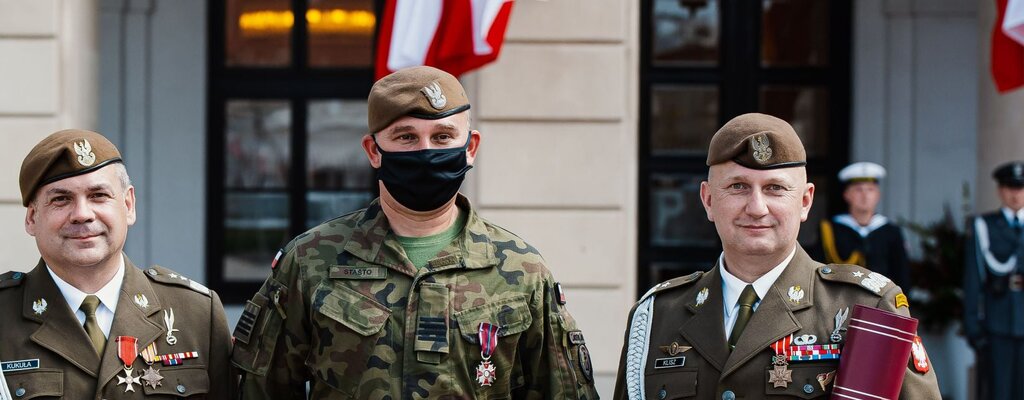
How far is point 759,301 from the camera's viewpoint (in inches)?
131

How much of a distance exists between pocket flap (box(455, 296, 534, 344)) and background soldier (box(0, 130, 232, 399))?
0.78 meters

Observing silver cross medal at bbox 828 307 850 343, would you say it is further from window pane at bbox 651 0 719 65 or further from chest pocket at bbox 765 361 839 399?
window pane at bbox 651 0 719 65

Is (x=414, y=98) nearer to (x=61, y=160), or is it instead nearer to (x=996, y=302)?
(x=61, y=160)

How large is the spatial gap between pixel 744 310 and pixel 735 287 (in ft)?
0.25

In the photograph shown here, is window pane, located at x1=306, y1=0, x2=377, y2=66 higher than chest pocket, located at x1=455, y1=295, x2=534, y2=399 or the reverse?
higher

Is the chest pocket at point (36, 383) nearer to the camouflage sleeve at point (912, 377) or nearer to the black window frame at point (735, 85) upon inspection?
the camouflage sleeve at point (912, 377)

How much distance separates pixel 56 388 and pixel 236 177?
17.9 feet

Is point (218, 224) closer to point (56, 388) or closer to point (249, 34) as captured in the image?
point (249, 34)

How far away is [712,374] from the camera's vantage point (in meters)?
3.28

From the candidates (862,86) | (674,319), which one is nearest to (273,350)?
(674,319)

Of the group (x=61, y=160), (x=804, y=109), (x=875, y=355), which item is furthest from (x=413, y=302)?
(x=804, y=109)

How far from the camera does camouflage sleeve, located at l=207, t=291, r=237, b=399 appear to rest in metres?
3.62

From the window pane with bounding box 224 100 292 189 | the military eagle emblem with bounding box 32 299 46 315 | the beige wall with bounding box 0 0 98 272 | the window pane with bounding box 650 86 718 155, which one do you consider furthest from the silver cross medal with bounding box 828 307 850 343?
the window pane with bounding box 224 100 292 189

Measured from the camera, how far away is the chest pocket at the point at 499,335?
11.4 feet
